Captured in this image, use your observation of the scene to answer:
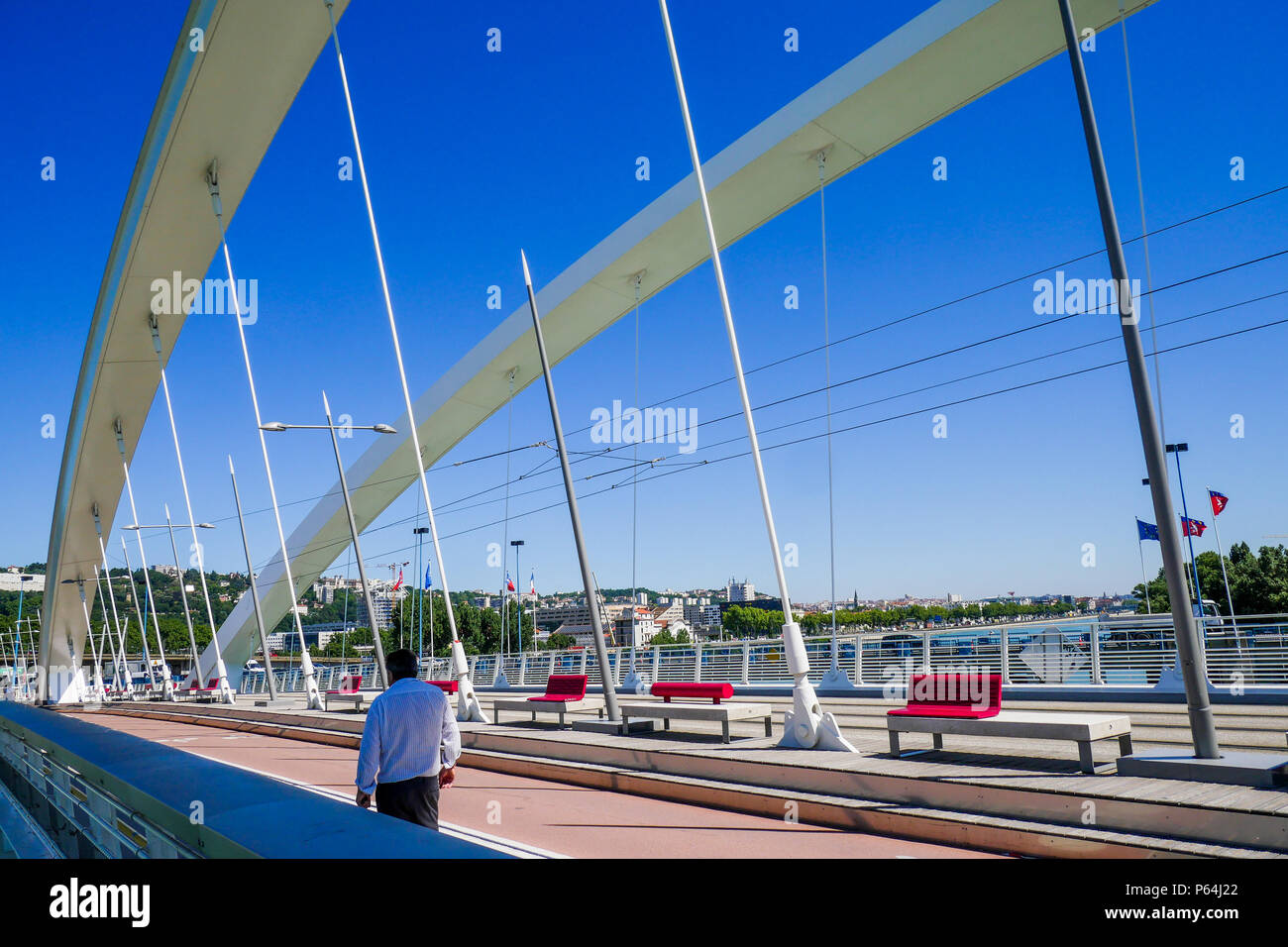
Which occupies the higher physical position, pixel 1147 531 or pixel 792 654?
pixel 1147 531

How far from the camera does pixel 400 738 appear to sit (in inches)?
190

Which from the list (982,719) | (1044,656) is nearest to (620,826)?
(982,719)

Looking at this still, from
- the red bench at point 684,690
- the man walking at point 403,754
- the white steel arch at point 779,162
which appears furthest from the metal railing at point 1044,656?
the man walking at point 403,754

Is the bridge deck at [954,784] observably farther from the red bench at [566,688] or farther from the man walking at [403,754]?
the man walking at [403,754]

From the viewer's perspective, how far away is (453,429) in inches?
1304

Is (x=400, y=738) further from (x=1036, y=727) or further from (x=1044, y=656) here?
(x=1044, y=656)

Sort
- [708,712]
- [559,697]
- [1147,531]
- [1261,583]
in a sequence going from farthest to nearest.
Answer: [1261,583] → [1147,531] → [559,697] → [708,712]

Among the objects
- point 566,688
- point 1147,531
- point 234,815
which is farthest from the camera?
point 1147,531

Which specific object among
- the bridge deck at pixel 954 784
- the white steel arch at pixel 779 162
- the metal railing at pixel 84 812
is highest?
the white steel arch at pixel 779 162

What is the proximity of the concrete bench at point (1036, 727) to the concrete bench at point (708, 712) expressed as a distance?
7.04ft

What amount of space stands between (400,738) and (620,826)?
282 centimetres

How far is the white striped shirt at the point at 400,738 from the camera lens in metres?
4.80
